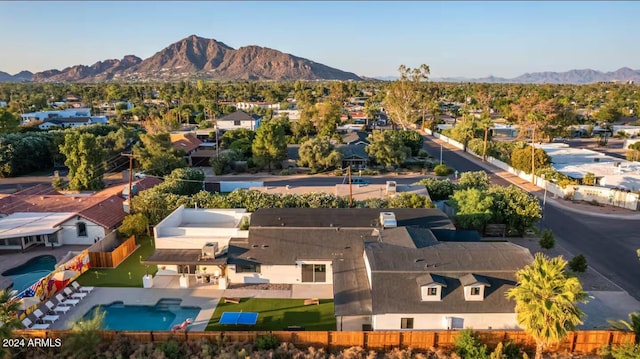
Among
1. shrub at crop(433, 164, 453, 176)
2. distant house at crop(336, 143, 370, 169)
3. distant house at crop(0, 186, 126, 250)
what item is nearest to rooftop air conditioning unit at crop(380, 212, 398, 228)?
distant house at crop(0, 186, 126, 250)

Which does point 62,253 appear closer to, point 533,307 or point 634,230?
point 533,307

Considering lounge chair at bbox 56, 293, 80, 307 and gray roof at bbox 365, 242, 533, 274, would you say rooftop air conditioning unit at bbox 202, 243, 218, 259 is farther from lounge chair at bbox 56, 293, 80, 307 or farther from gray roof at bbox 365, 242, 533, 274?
gray roof at bbox 365, 242, 533, 274

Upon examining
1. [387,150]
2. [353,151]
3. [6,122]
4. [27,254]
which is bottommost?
[27,254]

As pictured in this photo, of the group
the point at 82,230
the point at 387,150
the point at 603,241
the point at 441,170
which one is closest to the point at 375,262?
the point at 603,241

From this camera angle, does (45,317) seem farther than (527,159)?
No

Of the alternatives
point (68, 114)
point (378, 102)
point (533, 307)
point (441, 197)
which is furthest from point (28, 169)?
point (378, 102)

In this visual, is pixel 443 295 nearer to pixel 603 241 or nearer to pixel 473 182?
pixel 603 241
